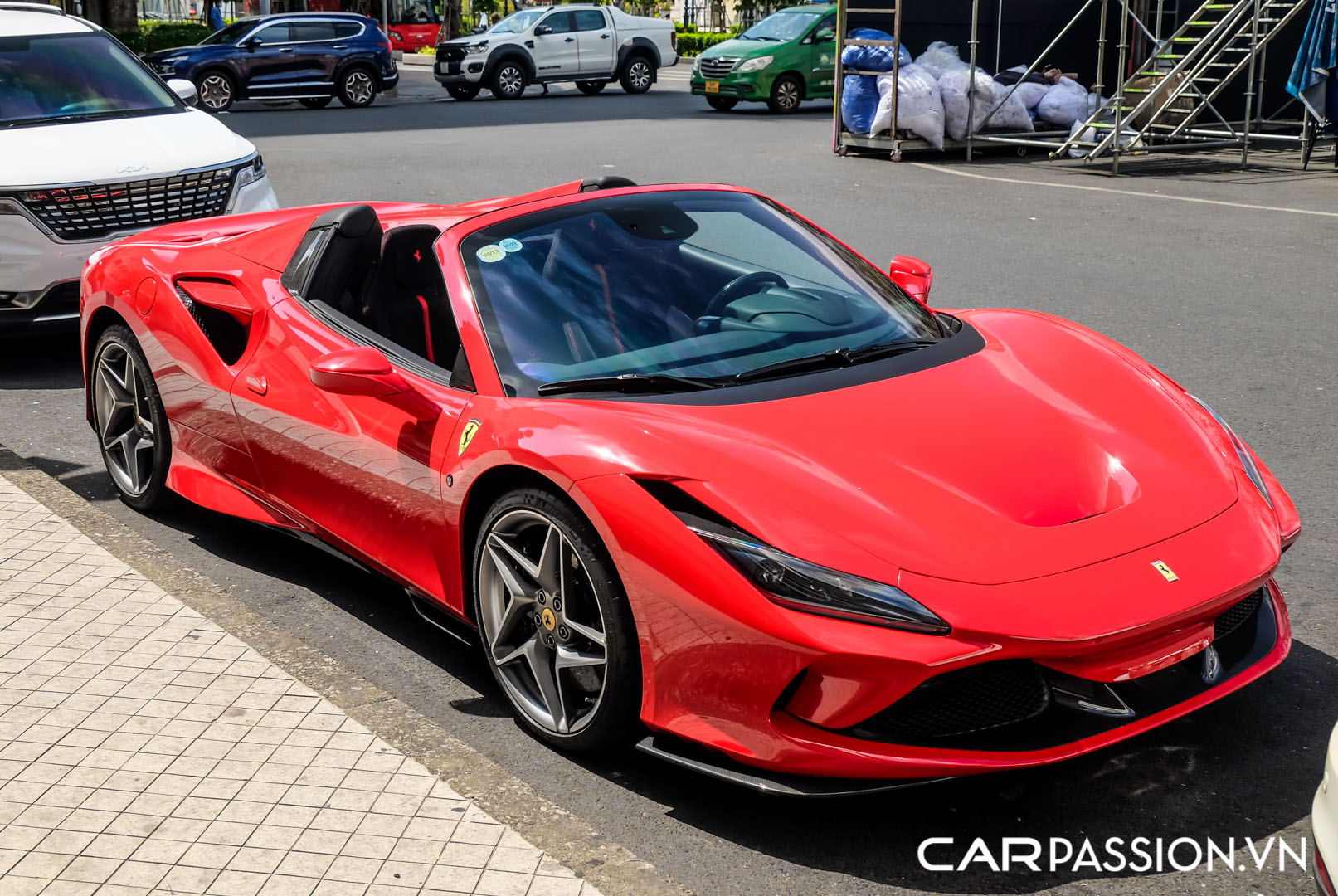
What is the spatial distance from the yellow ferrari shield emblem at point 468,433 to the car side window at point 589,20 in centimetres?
2569

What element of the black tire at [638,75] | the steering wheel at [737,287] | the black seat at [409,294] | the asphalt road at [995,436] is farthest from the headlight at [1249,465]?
the black tire at [638,75]

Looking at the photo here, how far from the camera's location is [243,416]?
15.3 ft

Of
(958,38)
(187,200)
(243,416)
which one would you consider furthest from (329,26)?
(243,416)

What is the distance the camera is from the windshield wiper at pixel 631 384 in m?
3.65

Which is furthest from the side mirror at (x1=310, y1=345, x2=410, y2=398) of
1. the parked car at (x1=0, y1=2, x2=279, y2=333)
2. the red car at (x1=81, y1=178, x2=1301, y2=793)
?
the parked car at (x1=0, y1=2, x2=279, y2=333)

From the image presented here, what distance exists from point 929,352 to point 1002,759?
1401 millimetres

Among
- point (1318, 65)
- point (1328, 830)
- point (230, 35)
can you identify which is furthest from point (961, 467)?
point (230, 35)

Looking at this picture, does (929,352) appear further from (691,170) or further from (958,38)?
(958,38)

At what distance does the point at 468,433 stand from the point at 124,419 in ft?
7.91

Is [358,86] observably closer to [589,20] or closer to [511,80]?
[511,80]

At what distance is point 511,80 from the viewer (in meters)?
27.7

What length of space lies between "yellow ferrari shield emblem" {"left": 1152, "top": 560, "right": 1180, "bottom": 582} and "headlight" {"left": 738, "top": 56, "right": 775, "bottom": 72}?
21.4 m

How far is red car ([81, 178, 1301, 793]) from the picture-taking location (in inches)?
117

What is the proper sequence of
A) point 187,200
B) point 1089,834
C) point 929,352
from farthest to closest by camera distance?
→ point 187,200, point 929,352, point 1089,834
